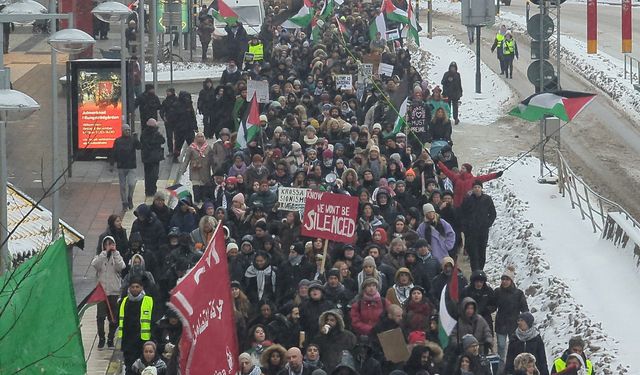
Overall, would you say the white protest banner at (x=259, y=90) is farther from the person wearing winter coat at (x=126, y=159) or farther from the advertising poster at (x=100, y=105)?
the person wearing winter coat at (x=126, y=159)

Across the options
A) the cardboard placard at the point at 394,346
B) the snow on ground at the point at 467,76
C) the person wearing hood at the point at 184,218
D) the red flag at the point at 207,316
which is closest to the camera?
the red flag at the point at 207,316

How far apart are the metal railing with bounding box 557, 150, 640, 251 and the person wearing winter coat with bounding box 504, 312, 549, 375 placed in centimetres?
516

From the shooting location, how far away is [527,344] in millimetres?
15117

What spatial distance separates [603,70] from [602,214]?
78.8ft

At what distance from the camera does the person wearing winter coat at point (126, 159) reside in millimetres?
24094

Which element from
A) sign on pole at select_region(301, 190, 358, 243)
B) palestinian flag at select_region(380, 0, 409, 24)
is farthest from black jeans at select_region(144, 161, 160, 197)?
palestinian flag at select_region(380, 0, 409, 24)

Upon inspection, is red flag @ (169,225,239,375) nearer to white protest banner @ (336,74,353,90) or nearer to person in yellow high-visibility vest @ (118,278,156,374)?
person in yellow high-visibility vest @ (118,278,156,374)

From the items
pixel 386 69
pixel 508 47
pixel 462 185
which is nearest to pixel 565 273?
pixel 462 185

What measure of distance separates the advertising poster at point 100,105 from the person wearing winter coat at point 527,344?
11700mm

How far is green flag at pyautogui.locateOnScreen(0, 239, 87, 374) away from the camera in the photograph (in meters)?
11.0

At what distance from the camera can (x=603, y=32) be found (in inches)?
2345

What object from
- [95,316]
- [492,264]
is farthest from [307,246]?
[492,264]

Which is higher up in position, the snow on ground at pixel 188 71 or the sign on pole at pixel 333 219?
the sign on pole at pixel 333 219

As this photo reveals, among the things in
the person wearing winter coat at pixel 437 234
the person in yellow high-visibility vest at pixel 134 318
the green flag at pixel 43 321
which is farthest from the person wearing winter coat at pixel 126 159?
the green flag at pixel 43 321
